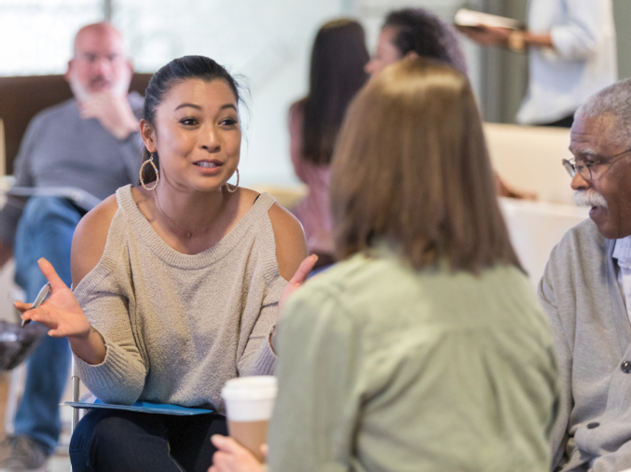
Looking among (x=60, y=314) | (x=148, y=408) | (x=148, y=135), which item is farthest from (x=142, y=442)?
(x=148, y=135)

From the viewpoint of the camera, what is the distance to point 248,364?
4.84ft

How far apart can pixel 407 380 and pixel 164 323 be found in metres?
0.78

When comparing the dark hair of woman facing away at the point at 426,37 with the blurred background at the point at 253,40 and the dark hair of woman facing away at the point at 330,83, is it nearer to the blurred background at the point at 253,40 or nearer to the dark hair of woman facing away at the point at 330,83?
the dark hair of woman facing away at the point at 330,83

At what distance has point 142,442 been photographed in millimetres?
1369

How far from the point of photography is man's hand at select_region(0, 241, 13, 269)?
2.94 metres

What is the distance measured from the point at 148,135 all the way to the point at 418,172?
90cm

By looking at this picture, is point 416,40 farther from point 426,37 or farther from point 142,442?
point 142,442

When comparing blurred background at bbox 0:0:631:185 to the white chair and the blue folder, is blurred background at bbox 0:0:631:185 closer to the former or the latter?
the white chair

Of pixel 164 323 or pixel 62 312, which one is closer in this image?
pixel 62 312

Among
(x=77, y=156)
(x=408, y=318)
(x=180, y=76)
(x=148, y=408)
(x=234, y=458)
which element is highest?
(x=180, y=76)

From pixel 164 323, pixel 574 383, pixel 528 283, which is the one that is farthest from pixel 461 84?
pixel 164 323

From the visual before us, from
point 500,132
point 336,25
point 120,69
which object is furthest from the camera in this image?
point 500,132

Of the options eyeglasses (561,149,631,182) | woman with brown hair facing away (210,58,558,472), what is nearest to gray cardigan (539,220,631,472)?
eyeglasses (561,149,631,182)

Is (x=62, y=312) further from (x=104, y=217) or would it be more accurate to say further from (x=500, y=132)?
(x=500, y=132)
